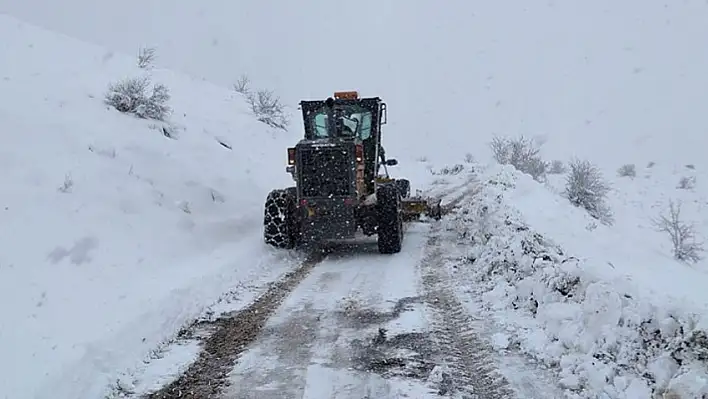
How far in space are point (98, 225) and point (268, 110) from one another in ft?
58.4

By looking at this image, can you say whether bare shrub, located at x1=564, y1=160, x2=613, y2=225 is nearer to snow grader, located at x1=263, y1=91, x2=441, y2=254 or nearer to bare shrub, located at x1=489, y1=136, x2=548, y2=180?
bare shrub, located at x1=489, y1=136, x2=548, y2=180

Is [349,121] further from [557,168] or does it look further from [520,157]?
[557,168]

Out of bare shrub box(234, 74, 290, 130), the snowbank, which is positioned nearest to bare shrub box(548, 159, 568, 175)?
bare shrub box(234, 74, 290, 130)

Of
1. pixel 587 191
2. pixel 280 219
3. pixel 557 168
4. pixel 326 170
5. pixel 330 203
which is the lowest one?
pixel 557 168

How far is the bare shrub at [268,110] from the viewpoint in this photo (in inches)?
1007

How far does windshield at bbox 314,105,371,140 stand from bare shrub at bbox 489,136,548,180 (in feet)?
62.4

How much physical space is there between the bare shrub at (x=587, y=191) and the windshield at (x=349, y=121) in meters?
11.4

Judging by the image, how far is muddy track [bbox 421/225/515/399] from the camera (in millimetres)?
5020

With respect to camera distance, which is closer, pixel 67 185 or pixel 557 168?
pixel 67 185

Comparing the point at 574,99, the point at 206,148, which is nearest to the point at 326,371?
the point at 206,148

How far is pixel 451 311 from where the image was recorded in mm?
7215

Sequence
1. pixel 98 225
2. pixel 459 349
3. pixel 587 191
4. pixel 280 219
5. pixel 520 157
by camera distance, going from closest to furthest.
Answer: pixel 459 349 < pixel 98 225 < pixel 280 219 < pixel 587 191 < pixel 520 157

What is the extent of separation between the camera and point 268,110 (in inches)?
1052

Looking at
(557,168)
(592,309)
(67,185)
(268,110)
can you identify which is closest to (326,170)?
(67,185)
